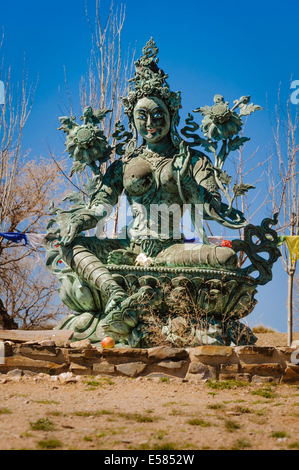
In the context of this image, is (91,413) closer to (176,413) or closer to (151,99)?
(176,413)

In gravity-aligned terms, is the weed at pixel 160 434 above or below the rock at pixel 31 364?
below

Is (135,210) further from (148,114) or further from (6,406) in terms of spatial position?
(6,406)

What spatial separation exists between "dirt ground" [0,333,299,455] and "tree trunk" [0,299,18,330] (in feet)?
33.0

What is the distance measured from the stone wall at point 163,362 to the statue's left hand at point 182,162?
9.55 feet

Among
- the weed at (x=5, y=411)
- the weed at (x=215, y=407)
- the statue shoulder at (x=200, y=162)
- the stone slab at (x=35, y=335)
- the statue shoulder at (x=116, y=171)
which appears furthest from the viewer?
the statue shoulder at (x=116, y=171)

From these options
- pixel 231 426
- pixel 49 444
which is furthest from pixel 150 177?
pixel 49 444

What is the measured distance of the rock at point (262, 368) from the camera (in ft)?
21.4

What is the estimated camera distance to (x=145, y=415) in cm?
493

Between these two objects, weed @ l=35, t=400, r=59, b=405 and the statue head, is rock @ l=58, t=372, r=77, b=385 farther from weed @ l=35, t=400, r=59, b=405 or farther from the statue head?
the statue head

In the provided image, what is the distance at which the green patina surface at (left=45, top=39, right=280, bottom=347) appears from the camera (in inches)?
314

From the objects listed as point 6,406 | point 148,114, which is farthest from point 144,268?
point 6,406

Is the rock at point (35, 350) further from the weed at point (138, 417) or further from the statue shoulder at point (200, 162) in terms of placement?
the statue shoulder at point (200, 162)

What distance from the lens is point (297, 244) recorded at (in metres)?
13.1

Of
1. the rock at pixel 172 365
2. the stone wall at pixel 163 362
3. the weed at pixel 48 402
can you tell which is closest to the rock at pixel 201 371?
the stone wall at pixel 163 362
